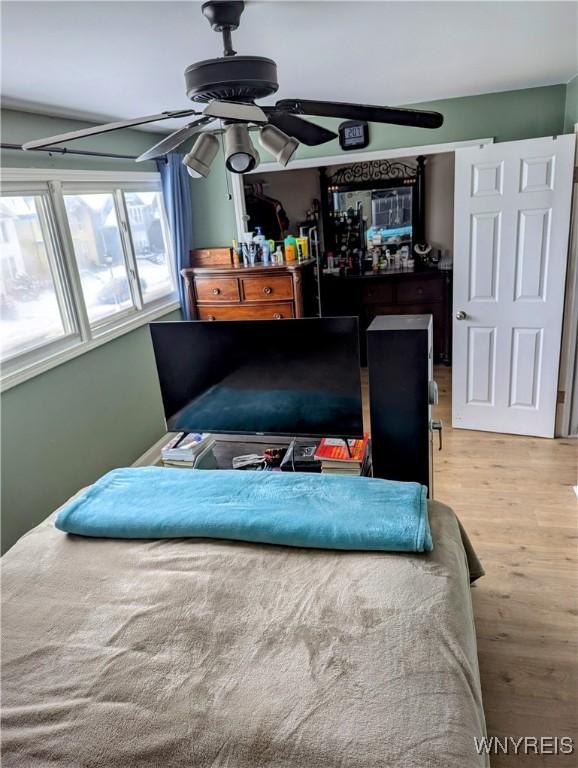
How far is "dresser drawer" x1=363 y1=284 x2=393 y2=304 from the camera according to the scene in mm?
4926

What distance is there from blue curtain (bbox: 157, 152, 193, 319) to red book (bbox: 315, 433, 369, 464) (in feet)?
7.27

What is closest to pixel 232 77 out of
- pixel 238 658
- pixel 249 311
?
pixel 238 658

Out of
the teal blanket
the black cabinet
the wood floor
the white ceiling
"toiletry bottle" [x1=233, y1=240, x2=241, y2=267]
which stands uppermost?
the white ceiling

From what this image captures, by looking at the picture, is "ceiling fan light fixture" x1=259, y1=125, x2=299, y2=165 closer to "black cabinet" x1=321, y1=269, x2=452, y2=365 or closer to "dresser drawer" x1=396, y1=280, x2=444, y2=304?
"black cabinet" x1=321, y1=269, x2=452, y2=365

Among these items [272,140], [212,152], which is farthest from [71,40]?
[272,140]

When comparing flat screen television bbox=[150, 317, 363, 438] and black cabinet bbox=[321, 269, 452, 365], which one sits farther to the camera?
black cabinet bbox=[321, 269, 452, 365]

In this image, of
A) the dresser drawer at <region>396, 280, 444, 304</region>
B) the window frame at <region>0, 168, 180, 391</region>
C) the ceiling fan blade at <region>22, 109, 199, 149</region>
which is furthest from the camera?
the dresser drawer at <region>396, 280, 444, 304</region>

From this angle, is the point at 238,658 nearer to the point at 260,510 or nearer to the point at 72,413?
the point at 260,510

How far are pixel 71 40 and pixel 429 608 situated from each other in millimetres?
2082

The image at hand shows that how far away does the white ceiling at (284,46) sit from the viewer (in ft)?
5.22

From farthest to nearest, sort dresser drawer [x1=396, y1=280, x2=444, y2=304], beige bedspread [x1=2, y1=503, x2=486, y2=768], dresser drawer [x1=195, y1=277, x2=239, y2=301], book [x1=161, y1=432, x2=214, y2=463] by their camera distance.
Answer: dresser drawer [x1=396, y1=280, x2=444, y2=304], dresser drawer [x1=195, y1=277, x2=239, y2=301], book [x1=161, y1=432, x2=214, y2=463], beige bedspread [x1=2, y1=503, x2=486, y2=768]

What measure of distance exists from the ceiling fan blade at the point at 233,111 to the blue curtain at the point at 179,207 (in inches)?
111

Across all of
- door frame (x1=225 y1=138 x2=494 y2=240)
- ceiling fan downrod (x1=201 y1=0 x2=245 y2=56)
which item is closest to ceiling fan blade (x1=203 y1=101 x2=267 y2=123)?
ceiling fan downrod (x1=201 y1=0 x2=245 y2=56)

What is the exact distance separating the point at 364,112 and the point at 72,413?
2.25 meters
